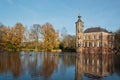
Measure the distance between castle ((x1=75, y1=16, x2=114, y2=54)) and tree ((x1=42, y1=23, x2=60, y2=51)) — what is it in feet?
32.7

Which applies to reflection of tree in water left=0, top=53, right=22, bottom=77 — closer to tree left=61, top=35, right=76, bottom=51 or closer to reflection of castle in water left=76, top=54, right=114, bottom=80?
reflection of castle in water left=76, top=54, right=114, bottom=80

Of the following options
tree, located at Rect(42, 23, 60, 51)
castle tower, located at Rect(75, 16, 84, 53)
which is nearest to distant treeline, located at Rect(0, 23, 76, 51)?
tree, located at Rect(42, 23, 60, 51)

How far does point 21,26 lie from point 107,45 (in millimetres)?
31472

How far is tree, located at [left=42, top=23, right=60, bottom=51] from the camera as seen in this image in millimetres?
65062

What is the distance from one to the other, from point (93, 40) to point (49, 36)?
16.3 meters

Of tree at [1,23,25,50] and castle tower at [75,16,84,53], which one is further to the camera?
castle tower at [75,16,84,53]

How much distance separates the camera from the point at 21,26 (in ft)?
204

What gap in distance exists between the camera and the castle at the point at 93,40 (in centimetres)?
6316

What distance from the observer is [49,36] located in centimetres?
6525

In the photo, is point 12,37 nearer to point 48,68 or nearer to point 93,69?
point 48,68

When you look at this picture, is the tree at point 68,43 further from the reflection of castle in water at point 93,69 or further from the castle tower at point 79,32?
the reflection of castle in water at point 93,69

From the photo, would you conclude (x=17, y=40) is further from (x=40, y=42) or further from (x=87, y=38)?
(x=87, y=38)

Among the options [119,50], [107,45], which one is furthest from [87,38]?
[119,50]

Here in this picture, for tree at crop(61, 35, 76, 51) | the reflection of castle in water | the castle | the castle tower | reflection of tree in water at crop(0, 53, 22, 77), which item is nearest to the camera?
the reflection of castle in water
